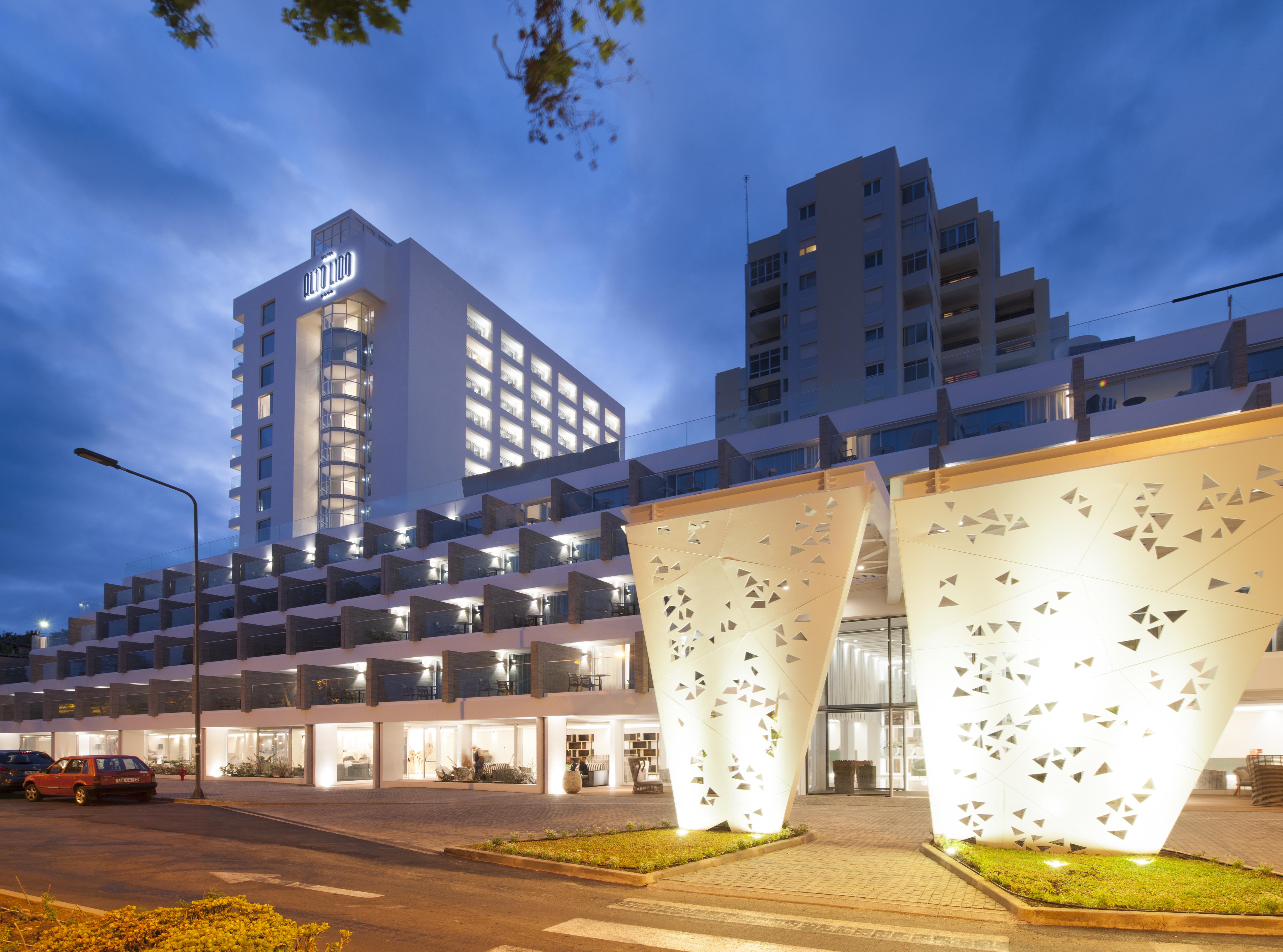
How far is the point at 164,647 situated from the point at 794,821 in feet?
146

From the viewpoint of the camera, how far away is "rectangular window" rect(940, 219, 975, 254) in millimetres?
54781

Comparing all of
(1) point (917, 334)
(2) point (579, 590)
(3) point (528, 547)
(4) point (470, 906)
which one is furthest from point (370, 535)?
(4) point (470, 906)

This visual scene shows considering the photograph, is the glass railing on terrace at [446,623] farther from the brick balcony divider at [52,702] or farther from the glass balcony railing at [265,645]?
the brick balcony divider at [52,702]

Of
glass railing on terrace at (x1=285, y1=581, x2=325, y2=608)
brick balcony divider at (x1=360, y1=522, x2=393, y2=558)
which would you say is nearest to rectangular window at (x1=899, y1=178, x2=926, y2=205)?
brick balcony divider at (x1=360, y1=522, x2=393, y2=558)

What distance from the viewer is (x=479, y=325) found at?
225 ft

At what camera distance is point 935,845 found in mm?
12664

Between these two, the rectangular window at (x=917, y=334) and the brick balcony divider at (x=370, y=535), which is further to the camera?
the rectangular window at (x=917, y=334)

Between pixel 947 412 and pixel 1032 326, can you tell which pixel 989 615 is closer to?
pixel 947 412

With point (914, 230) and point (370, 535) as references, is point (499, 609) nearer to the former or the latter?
point (370, 535)

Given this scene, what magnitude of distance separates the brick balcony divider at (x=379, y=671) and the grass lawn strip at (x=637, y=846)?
916 inches

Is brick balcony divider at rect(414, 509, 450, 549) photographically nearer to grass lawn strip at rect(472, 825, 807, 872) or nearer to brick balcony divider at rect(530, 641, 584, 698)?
brick balcony divider at rect(530, 641, 584, 698)

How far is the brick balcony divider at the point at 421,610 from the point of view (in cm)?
3847

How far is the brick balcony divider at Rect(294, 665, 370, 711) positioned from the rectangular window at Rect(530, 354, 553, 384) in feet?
134

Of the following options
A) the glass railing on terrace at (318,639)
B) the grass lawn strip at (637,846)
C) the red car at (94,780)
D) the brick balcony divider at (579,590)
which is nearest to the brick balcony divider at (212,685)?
the glass railing on terrace at (318,639)
